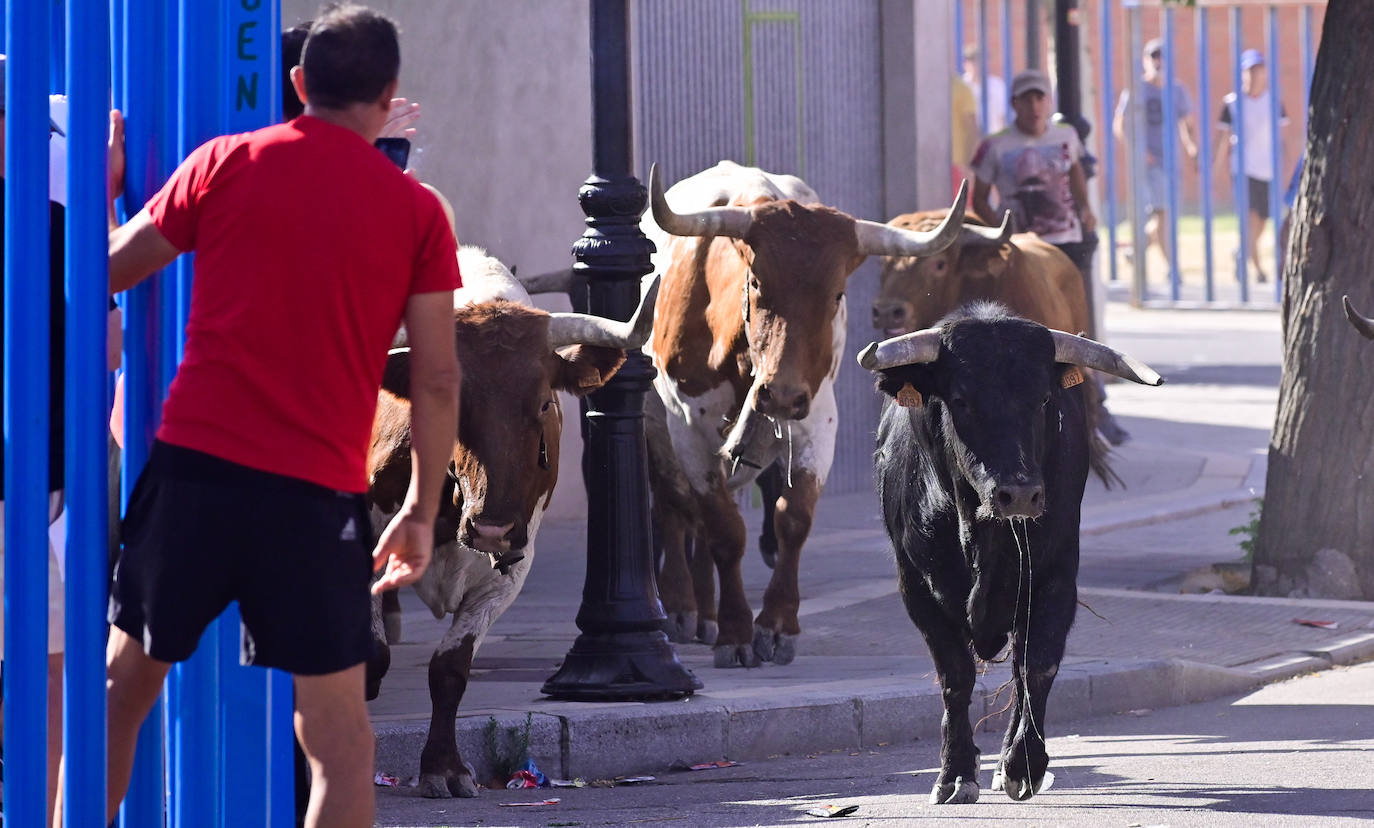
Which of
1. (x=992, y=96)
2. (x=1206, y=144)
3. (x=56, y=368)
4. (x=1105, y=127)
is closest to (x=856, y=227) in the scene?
(x=56, y=368)

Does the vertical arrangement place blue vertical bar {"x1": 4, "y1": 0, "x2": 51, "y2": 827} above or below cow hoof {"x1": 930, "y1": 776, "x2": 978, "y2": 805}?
above

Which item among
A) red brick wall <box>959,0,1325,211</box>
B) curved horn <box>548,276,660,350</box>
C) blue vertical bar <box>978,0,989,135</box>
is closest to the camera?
curved horn <box>548,276,660,350</box>

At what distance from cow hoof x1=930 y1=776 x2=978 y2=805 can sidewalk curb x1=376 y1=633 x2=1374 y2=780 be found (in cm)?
60

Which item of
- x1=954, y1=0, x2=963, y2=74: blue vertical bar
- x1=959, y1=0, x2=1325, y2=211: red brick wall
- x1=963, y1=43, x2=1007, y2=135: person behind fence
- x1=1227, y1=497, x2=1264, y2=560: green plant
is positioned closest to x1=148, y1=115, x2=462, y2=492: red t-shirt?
x1=1227, y1=497, x2=1264, y2=560: green plant

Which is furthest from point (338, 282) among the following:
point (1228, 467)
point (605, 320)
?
point (1228, 467)

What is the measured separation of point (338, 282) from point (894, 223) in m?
7.28

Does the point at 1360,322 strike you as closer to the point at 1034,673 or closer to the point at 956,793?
the point at 1034,673

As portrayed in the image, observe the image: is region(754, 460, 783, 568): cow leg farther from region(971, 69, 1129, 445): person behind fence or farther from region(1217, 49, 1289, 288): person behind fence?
region(1217, 49, 1289, 288): person behind fence

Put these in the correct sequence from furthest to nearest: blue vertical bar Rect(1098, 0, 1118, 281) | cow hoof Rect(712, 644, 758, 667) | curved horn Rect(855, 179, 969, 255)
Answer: blue vertical bar Rect(1098, 0, 1118, 281)
curved horn Rect(855, 179, 969, 255)
cow hoof Rect(712, 644, 758, 667)

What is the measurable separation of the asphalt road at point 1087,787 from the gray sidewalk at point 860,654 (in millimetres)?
145

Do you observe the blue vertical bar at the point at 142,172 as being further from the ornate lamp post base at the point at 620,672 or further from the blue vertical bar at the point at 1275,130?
the blue vertical bar at the point at 1275,130

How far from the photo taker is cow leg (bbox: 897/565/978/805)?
6.63 metres

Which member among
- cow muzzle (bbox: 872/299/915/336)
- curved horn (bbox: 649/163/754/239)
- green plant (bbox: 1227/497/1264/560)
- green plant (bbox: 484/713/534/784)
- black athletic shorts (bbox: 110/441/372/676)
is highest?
curved horn (bbox: 649/163/754/239)

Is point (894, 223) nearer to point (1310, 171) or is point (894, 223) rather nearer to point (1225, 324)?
point (1310, 171)
